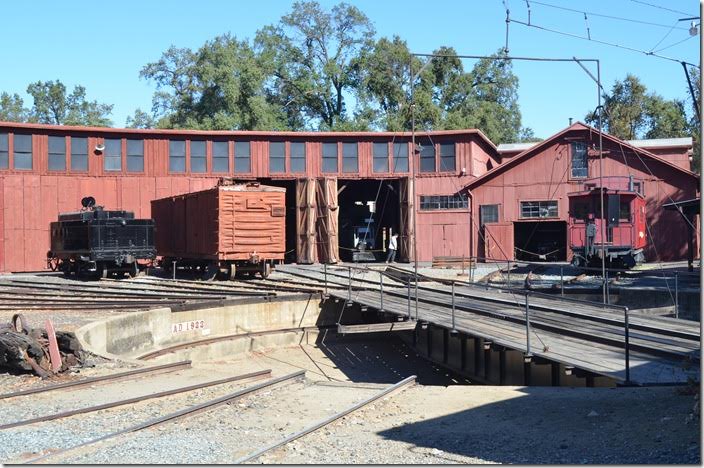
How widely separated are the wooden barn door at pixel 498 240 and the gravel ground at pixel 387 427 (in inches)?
1087

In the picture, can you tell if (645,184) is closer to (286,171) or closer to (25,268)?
(286,171)

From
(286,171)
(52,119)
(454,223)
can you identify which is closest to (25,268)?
(286,171)

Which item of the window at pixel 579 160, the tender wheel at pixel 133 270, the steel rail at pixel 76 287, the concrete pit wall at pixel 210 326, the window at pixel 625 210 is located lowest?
the concrete pit wall at pixel 210 326

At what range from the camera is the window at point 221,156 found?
133 ft

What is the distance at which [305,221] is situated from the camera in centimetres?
3981

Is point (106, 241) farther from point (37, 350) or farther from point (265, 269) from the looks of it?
point (37, 350)

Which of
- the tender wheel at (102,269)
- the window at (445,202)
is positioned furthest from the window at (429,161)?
the tender wheel at (102,269)

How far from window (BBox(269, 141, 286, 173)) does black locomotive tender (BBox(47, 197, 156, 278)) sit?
10459 millimetres

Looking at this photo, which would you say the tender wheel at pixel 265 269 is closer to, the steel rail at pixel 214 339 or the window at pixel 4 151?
the steel rail at pixel 214 339

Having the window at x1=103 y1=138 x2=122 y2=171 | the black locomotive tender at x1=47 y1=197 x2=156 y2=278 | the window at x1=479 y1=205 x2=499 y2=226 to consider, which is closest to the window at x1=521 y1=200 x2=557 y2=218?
the window at x1=479 y1=205 x2=499 y2=226

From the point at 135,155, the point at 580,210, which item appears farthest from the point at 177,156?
the point at 580,210

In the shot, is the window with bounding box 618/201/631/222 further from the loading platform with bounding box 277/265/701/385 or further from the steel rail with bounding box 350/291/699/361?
the steel rail with bounding box 350/291/699/361

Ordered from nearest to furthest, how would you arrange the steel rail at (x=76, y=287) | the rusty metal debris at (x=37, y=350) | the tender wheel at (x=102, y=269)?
the rusty metal debris at (x=37, y=350), the steel rail at (x=76, y=287), the tender wheel at (x=102, y=269)

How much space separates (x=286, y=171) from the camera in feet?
134
